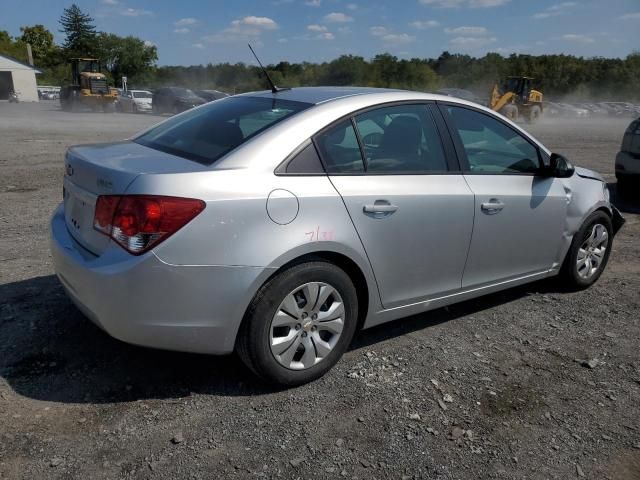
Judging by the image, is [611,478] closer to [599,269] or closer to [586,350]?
[586,350]

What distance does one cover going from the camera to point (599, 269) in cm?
489

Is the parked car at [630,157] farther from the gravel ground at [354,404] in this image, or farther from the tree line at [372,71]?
the tree line at [372,71]

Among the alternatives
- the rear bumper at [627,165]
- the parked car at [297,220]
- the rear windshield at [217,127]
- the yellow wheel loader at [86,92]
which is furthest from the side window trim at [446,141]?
the yellow wheel loader at [86,92]

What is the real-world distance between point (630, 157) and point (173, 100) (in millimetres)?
30249

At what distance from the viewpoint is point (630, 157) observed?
8117 millimetres

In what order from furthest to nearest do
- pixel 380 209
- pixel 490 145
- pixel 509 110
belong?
1. pixel 509 110
2. pixel 490 145
3. pixel 380 209

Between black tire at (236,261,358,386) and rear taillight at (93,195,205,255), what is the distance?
21.7 inches

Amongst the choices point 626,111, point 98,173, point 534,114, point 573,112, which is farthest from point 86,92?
point 626,111

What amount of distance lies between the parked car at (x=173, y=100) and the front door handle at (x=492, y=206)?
31.5 m

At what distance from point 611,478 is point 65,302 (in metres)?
3.60

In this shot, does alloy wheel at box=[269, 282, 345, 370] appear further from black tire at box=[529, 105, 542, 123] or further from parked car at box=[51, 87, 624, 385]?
black tire at box=[529, 105, 542, 123]

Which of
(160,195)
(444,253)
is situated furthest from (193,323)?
(444,253)

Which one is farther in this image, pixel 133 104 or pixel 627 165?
pixel 133 104

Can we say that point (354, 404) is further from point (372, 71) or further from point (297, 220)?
point (372, 71)
